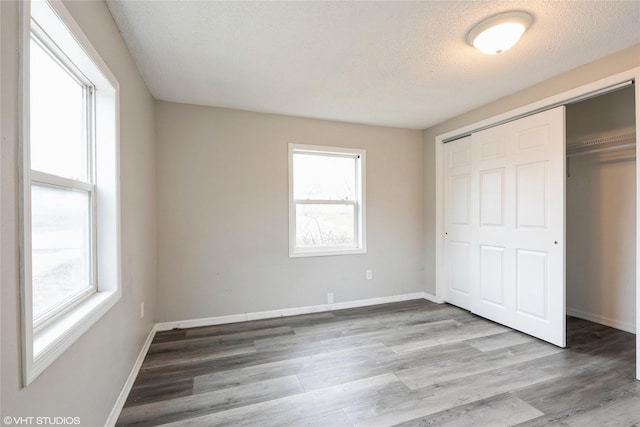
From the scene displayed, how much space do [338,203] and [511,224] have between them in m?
1.89

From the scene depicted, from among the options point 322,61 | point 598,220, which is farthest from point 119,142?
point 598,220

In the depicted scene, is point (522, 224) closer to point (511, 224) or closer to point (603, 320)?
point (511, 224)

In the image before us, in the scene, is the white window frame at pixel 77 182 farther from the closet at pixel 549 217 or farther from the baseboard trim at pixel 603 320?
the baseboard trim at pixel 603 320

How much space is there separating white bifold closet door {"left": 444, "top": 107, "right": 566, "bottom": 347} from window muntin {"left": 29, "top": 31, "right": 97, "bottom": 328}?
3456 mm

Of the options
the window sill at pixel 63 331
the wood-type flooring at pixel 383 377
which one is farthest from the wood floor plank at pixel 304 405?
the window sill at pixel 63 331

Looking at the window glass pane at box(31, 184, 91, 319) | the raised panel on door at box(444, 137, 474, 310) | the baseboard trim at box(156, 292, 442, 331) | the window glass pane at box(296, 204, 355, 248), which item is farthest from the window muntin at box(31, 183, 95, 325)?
the raised panel on door at box(444, 137, 474, 310)

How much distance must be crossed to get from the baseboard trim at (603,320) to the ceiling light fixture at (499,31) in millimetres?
3008

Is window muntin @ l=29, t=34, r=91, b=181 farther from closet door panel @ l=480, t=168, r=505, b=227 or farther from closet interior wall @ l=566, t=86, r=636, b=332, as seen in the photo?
closet interior wall @ l=566, t=86, r=636, b=332

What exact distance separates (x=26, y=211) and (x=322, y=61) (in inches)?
78.9

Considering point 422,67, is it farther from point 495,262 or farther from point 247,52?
point 495,262

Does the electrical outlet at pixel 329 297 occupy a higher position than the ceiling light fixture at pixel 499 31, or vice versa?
the ceiling light fixture at pixel 499 31

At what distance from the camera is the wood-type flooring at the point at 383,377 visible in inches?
67.6

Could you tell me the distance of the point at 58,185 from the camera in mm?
1260

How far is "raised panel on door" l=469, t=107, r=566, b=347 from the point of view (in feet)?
8.36
